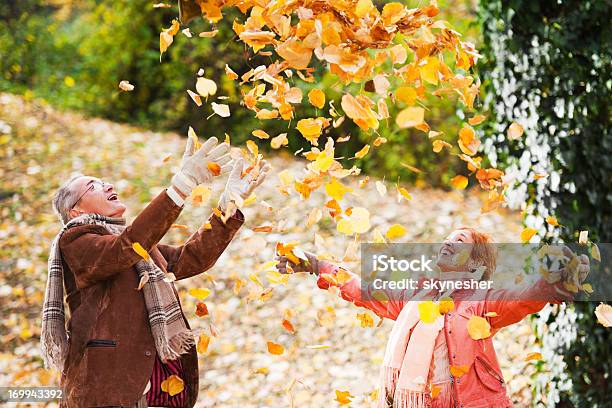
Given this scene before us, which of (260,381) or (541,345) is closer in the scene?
(541,345)

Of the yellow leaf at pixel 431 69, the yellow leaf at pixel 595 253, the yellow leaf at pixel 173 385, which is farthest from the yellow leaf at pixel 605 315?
the yellow leaf at pixel 173 385

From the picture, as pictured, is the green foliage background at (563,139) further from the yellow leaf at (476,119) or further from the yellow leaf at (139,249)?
the yellow leaf at (139,249)

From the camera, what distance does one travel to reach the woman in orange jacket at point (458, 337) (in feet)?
6.70

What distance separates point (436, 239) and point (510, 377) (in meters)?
1.40

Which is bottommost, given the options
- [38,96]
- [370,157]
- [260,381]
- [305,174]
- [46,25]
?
[260,381]

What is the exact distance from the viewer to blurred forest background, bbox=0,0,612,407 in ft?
9.18

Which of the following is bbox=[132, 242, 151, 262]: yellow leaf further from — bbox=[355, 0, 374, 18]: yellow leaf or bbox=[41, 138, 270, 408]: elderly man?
bbox=[355, 0, 374, 18]: yellow leaf

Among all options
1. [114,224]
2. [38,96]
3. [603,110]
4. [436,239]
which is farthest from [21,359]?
[38,96]

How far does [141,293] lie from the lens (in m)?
2.08

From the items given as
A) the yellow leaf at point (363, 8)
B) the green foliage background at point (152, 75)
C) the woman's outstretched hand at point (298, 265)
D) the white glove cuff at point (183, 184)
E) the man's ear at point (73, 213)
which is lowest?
the woman's outstretched hand at point (298, 265)

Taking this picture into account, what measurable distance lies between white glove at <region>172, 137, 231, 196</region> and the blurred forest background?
36 centimetres

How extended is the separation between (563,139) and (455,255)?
3.20 feet

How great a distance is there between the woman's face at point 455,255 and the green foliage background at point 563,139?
840 mm

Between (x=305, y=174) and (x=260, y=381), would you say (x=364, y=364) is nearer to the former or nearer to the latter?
(x=260, y=381)
